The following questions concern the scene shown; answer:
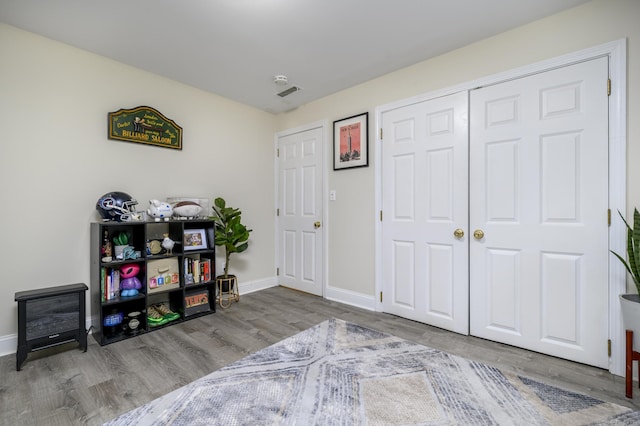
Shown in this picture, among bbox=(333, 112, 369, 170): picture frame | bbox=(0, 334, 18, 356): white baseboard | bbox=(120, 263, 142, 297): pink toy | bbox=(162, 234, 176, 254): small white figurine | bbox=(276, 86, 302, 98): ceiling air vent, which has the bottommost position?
bbox=(0, 334, 18, 356): white baseboard

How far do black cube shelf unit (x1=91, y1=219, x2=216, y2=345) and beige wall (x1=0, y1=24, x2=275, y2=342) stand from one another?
30 cm

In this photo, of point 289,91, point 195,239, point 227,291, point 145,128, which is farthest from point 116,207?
point 289,91

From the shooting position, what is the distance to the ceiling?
6.66 ft

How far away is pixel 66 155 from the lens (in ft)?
8.30

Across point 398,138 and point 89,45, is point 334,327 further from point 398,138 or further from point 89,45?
point 89,45

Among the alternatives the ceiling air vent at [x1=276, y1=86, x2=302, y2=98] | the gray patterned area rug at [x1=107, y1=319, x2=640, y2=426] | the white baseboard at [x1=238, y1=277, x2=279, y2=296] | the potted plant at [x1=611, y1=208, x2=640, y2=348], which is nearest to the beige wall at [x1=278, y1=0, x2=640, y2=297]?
the potted plant at [x1=611, y1=208, x2=640, y2=348]

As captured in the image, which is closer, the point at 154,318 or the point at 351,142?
the point at 154,318

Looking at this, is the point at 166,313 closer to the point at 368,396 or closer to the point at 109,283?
the point at 109,283

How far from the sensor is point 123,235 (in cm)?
264

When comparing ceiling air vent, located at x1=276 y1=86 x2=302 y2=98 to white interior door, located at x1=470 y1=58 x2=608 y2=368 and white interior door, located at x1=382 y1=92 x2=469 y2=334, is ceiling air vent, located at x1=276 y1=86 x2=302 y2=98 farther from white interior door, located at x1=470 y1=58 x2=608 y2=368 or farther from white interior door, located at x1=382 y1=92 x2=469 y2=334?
white interior door, located at x1=470 y1=58 x2=608 y2=368

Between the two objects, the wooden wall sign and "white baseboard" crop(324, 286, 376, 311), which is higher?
the wooden wall sign

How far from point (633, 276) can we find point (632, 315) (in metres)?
0.24

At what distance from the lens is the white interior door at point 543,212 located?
199 centimetres

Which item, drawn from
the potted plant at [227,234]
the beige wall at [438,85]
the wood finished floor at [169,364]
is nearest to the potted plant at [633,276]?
the beige wall at [438,85]
